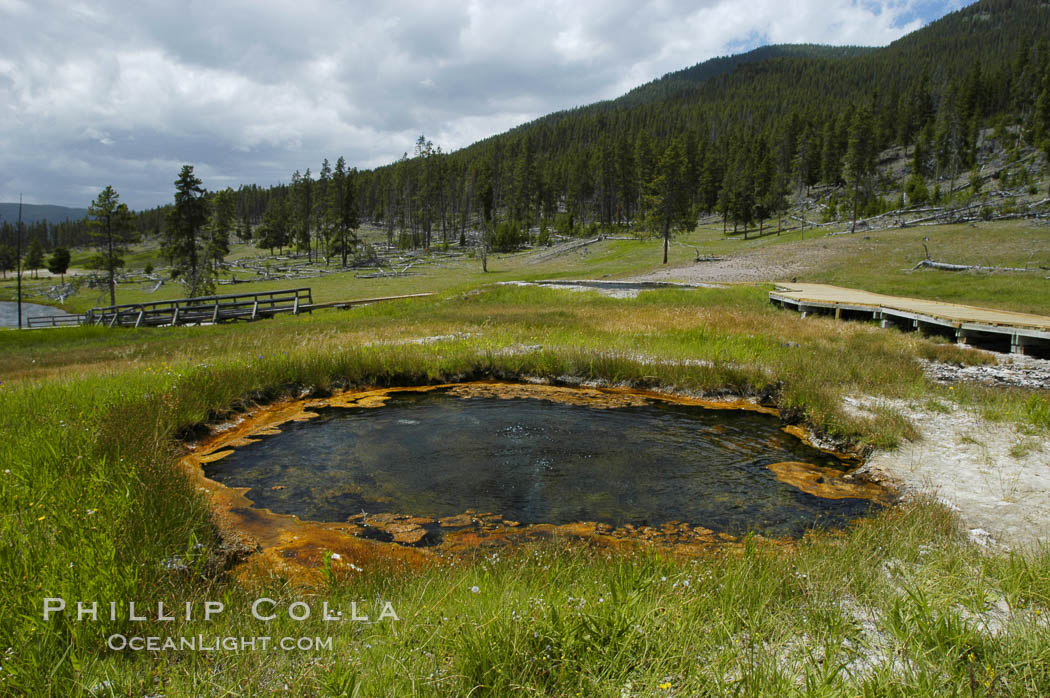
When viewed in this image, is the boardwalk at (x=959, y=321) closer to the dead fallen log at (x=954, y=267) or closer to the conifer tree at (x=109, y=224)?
the dead fallen log at (x=954, y=267)

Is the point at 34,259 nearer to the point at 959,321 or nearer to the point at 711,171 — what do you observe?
the point at 711,171

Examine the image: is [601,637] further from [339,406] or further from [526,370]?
[526,370]

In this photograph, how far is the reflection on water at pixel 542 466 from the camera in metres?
7.16

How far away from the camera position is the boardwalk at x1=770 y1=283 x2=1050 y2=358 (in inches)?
586

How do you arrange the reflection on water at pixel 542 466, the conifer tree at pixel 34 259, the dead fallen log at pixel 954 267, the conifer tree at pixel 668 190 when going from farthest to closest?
the conifer tree at pixel 34 259 → the conifer tree at pixel 668 190 → the dead fallen log at pixel 954 267 → the reflection on water at pixel 542 466

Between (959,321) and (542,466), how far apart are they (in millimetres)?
15373

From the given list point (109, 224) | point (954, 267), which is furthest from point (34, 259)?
point (954, 267)

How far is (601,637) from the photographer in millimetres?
3297

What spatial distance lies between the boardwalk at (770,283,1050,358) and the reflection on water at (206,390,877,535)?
938cm

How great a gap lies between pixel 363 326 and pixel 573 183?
10722 cm

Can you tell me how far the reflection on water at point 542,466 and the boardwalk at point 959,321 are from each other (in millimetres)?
9378

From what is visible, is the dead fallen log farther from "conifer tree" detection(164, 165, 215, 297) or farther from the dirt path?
"conifer tree" detection(164, 165, 215, 297)

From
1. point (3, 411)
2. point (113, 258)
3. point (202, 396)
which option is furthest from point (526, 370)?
point (113, 258)

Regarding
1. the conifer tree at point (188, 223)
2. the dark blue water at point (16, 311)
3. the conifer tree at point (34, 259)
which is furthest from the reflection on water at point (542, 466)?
the conifer tree at point (34, 259)
